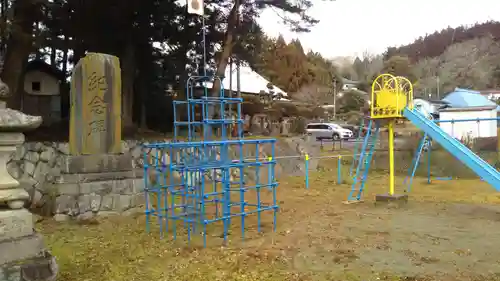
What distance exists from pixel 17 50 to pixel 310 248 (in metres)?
9.69

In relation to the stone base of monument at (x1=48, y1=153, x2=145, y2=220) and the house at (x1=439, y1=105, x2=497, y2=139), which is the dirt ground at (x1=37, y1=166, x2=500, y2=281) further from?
the house at (x1=439, y1=105, x2=497, y2=139)

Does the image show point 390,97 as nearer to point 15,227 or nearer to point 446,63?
point 15,227

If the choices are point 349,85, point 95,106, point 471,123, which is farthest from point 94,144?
point 349,85

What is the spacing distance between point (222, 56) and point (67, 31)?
206 inches

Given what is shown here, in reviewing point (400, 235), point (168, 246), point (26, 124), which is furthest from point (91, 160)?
point (400, 235)

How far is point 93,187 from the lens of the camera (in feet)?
29.3

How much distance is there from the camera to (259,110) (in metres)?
25.6

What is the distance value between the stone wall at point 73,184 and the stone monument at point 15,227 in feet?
15.0

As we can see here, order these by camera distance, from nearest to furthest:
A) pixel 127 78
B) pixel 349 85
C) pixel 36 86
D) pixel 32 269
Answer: pixel 32 269 → pixel 127 78 → pixel 36 86 → pixel 349 85

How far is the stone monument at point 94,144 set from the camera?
349 inches

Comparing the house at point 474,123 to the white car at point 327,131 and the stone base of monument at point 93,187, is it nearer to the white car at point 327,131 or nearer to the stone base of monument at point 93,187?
the white car at point 327,131

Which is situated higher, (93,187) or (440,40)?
(440,40)

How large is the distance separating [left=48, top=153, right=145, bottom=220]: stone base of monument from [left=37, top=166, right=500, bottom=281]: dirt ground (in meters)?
0.35

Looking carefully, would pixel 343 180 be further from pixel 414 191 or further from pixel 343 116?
pixel 343 116
